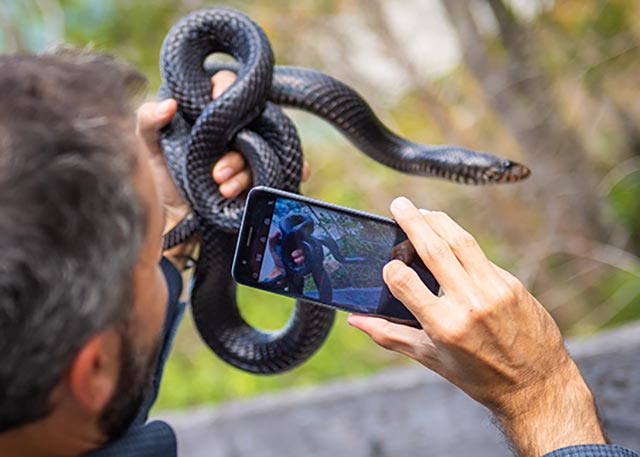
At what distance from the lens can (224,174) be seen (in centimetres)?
129

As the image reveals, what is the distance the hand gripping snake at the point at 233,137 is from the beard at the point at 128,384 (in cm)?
49

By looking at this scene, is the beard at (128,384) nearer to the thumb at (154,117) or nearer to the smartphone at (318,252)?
the smartphone at (318,252)

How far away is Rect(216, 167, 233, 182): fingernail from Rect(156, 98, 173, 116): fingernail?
15 cm

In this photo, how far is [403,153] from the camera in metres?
1.71

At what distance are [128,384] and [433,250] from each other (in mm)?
399

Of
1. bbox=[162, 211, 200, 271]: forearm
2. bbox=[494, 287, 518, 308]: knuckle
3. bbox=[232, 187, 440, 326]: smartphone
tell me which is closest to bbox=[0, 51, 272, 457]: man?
bbox=[232, 187, 440, 326]: smartphone

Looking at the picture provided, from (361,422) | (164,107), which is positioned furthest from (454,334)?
(361,422)

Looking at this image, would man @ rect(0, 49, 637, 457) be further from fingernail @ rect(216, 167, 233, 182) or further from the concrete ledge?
the concrete ledge

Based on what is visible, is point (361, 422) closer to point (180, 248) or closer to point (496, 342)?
point (180, 248)

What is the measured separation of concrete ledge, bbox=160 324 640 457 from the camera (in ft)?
8.29

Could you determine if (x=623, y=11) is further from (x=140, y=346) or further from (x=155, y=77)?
(x=140, y=346)

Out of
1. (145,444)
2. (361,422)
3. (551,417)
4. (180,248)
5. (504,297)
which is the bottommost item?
(361,422)

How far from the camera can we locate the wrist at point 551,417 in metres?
0.94

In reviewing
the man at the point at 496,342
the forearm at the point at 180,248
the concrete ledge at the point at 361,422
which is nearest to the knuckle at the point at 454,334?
the man at the point at 496,342
